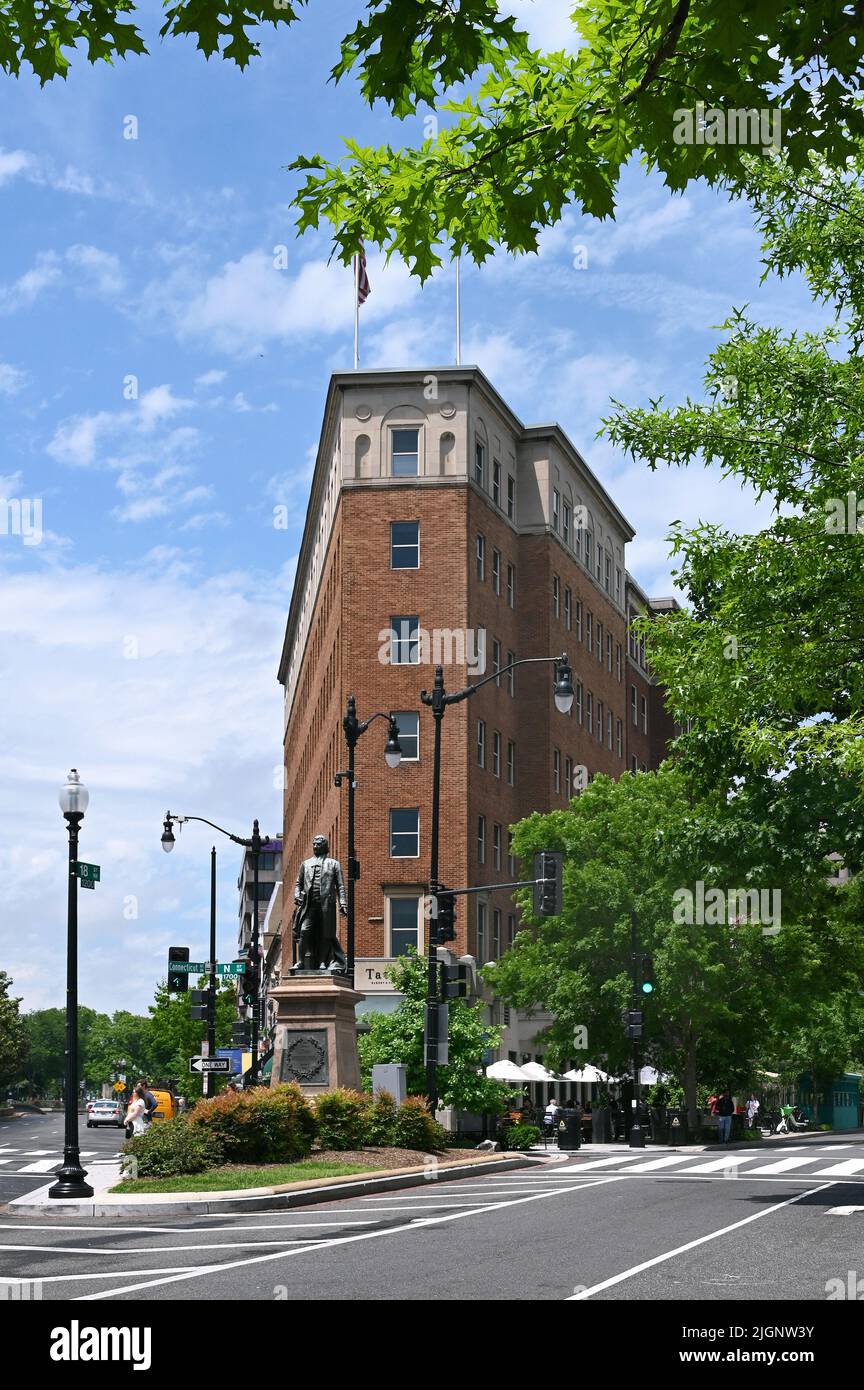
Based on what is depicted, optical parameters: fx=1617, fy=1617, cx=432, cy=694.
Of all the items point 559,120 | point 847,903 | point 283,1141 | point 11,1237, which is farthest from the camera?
point 847,903

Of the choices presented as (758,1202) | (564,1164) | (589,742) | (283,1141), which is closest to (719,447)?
(758,1202)

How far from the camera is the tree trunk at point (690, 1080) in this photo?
52594mm

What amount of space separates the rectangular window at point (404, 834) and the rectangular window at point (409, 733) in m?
1.96

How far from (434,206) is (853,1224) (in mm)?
13469

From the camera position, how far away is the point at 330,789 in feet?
222

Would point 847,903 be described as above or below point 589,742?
below

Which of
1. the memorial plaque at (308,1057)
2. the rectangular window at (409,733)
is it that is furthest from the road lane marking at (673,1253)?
the rectangular window at (409,733)

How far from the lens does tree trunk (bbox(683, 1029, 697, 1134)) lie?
5259cm

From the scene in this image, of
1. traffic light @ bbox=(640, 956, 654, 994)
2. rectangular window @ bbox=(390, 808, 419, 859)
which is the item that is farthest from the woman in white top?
rectangular window @ bbox=(390, 808, 419, 859)

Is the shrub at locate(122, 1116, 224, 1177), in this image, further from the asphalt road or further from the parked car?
the parked car
